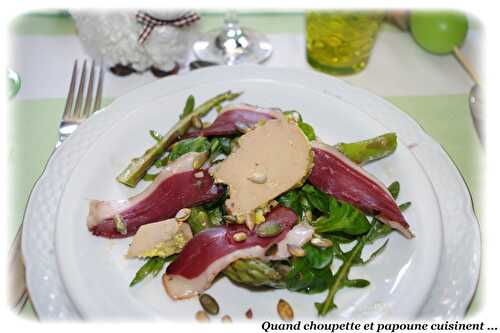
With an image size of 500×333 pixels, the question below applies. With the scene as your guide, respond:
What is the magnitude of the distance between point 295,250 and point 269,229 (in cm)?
10

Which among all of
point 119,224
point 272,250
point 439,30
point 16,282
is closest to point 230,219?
point 272,250

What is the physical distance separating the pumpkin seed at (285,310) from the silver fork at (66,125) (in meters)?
0.78

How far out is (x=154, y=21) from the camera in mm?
2217

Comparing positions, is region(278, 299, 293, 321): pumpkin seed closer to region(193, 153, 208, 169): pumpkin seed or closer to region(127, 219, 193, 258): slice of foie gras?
region(127, 219, 193, 258): slice of foie gras

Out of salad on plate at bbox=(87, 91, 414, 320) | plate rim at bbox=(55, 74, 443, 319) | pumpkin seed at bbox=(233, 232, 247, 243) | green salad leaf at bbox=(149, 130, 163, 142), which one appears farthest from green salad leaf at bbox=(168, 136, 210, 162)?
pumpkin seed at bbox=(233, 232, 247, 243)

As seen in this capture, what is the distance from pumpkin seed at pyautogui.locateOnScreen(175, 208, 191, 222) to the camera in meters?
1.61

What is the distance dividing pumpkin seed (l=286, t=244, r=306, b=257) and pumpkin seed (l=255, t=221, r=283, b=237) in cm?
6

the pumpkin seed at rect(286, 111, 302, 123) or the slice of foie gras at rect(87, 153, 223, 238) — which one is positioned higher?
the pumpkin seed at rect(286, 111, 302, 123)

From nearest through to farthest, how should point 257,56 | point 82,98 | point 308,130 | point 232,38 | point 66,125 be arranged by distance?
1. point 308,130
2. point 66,125
3. point 82,98
4. point 257,56
5. point 232,38

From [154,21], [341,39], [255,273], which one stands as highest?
[154,21]

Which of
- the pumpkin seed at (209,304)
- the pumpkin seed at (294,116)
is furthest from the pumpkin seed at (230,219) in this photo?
the pumpkin seed at (294,116)

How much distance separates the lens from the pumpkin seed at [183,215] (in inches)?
63.4

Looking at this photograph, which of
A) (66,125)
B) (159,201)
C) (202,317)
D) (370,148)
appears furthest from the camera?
(66,125)

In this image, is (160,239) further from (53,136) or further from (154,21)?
(154,21)
